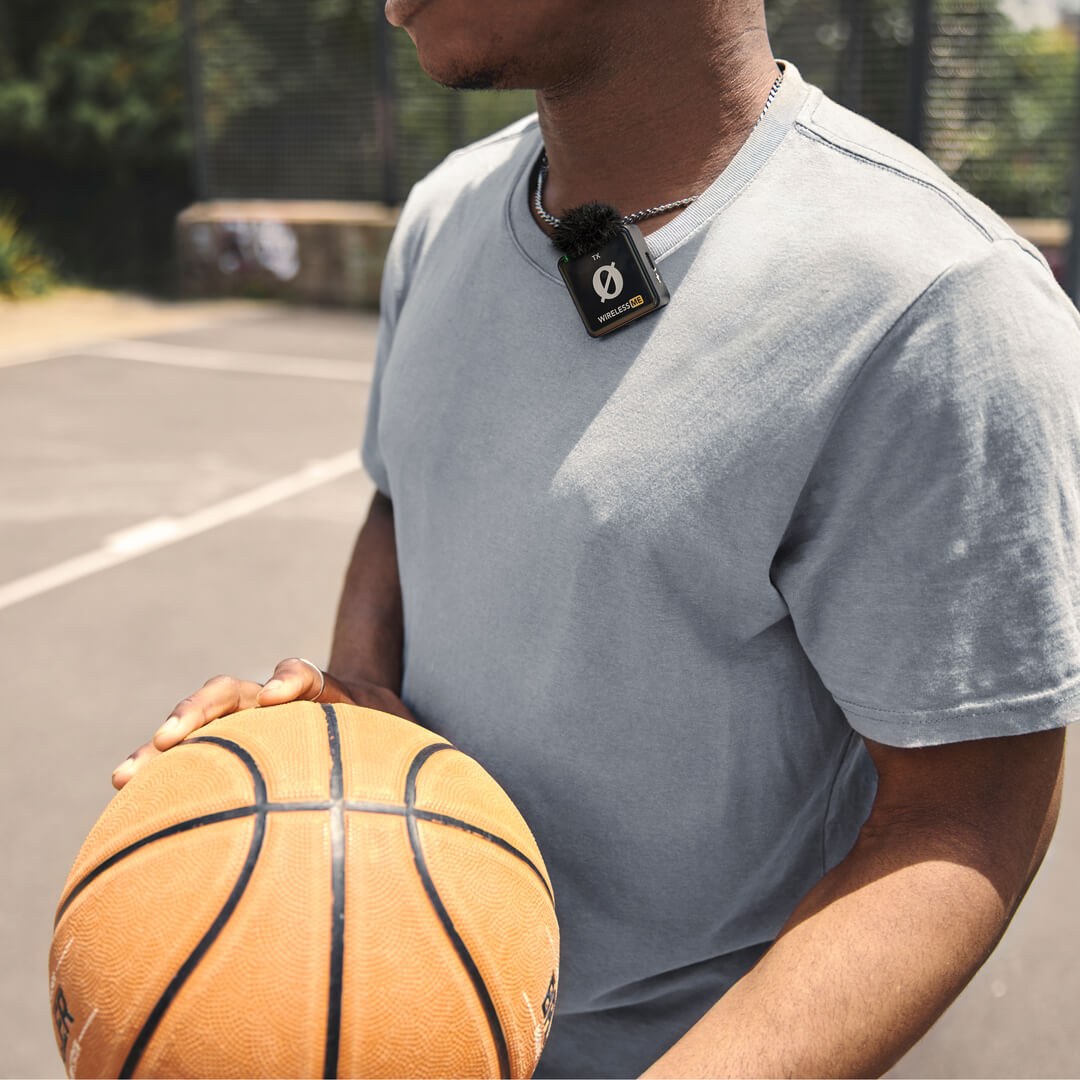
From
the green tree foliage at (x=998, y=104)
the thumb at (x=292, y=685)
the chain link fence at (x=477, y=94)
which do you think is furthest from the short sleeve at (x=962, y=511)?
the green tree foliage at (x=998, y=104)

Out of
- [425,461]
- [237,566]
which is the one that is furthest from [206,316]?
[425,461]

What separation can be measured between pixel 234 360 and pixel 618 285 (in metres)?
10.1

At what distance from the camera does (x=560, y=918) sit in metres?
1.44

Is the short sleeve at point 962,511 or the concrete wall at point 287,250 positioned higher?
the short sleeve at point 962,511

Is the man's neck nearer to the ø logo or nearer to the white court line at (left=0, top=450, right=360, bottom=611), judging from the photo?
the ø logo

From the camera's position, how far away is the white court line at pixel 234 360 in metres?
10.1

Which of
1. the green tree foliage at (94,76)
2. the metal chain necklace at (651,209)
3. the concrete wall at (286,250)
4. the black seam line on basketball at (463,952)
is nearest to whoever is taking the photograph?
the black seam line on basketball at (463,952)

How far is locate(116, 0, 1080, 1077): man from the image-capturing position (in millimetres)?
1042

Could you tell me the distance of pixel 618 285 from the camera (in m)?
1.19

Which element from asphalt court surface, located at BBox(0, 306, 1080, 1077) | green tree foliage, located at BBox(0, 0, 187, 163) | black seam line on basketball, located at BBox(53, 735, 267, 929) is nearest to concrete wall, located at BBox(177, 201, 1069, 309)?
green tree foliage, located at BBox(0, 0, 187, 163)

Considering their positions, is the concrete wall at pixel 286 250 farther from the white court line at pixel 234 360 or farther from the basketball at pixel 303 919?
the basketball at pixel 303 919

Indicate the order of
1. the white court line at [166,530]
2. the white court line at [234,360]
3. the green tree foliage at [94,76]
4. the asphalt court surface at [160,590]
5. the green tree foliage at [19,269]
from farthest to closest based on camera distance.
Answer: the green tree foliage at [94,76]
the green tree foliage at [19,269]
the white court line at [234,360]
the white court line at [166,530]
the asphalt court surface at [160,590]

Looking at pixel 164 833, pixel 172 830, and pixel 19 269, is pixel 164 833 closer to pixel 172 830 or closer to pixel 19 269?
pixel 172 830

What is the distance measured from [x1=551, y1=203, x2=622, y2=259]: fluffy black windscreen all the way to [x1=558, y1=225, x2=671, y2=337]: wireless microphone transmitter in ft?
0.06
